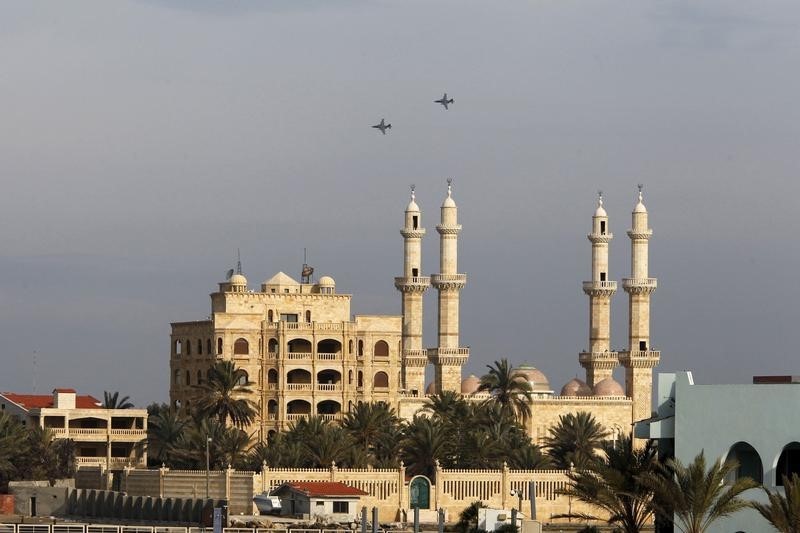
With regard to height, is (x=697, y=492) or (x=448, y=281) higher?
(x=448, y=281)

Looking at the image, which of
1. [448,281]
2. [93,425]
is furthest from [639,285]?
[93,425]

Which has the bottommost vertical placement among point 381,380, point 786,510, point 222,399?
point 786,510

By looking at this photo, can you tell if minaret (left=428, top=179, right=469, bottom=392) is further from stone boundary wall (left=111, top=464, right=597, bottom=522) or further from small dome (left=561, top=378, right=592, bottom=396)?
stone boundary wall (left=111, top=464, right=597, bottom=522)

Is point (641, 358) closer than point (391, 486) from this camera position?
No

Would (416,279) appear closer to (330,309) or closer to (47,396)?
(330,309)

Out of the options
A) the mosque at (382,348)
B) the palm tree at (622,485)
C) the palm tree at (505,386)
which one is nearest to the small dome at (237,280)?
the mosque at (382,348)

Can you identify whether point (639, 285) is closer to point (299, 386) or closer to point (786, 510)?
point (299, 386)
